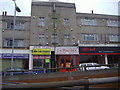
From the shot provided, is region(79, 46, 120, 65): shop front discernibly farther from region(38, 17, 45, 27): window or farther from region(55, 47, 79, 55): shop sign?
region(38, 17, 45, 27): window

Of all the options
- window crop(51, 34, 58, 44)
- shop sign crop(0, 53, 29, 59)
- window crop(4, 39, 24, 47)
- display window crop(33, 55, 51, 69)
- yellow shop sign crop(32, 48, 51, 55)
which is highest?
window crop(51, 34, 58, 44)

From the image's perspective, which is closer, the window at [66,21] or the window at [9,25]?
the window at [9,25]

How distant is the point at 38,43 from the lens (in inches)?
659

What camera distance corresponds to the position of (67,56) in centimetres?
1659

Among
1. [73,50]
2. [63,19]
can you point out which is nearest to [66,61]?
[73,50]

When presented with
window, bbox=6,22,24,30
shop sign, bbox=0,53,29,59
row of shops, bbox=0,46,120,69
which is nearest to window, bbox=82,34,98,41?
row of shops, bbox=0,46,120,69

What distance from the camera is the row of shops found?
16.0m

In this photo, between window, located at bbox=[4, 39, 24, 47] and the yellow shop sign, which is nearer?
the yellow shop sign

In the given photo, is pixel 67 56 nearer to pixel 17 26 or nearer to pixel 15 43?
pixel 15 43

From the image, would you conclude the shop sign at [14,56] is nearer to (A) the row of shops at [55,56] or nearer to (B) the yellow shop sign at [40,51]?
(A) the row of shops at [55,56]

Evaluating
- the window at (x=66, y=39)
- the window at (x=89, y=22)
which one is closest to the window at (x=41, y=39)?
the window at (x=66, y=39)

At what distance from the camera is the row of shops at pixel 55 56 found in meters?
16.0

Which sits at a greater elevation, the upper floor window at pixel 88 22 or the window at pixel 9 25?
the upper floor window at pixel 88 22

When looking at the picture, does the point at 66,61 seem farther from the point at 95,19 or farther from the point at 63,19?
the point at 95,19
